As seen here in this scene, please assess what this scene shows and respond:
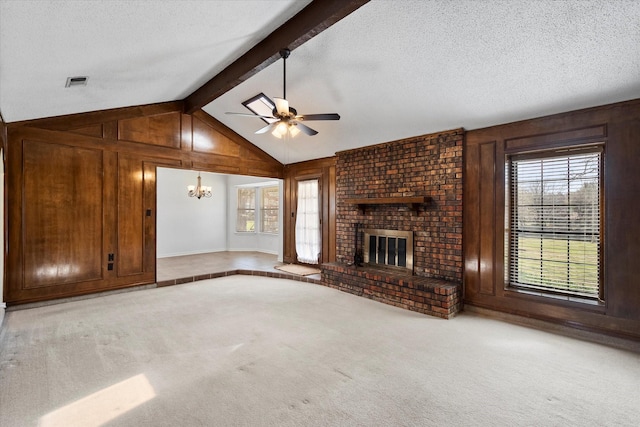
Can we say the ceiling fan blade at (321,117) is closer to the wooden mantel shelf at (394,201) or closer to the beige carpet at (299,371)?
the wooden mantel shelf at (394,201)

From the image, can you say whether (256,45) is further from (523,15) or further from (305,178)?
(305,178)

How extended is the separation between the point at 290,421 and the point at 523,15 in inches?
142

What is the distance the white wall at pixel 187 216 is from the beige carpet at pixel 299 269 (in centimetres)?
350

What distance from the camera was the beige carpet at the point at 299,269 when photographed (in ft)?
20.7

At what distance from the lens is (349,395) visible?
2281 mm

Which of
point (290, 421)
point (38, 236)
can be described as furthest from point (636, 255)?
point (38, 236)

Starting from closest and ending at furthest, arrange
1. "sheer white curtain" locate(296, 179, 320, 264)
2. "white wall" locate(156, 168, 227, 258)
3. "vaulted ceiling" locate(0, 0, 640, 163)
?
"vaulted ceiling" locate(0, 0, 640, 163) < "sheer white curtain" locate(296, 179, 320, 264) < "white wall" locate(156, 168, 227, 258)

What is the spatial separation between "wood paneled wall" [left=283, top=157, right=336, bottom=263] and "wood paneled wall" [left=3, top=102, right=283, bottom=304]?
2104 mm

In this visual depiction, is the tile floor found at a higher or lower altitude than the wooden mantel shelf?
lower

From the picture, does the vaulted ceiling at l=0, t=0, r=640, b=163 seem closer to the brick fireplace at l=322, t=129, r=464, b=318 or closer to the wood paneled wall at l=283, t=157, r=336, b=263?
the brick fireplace at l=322, t=129, r=464, b=318

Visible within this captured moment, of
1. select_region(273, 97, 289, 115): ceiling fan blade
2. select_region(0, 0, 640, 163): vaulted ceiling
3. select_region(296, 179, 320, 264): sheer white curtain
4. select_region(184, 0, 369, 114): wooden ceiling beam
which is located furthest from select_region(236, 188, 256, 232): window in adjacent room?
select_region(273, 97, 289, 115): ceiling fan blade

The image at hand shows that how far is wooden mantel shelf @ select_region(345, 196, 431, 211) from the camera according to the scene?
4.51 meters

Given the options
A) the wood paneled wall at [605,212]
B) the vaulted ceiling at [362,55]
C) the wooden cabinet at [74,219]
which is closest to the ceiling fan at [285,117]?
the vaulted ceiling at [362,55]

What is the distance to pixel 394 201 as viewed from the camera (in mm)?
4781
